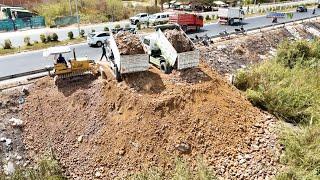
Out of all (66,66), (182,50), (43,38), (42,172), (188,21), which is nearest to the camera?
(42,172)

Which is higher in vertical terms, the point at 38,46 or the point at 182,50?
the point at 182,50

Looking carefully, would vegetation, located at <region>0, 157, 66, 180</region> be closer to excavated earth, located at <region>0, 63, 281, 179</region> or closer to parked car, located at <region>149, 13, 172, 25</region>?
excavated earth, located at <region>0, 63, 281, 179</region>

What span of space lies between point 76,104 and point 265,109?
9.78 m

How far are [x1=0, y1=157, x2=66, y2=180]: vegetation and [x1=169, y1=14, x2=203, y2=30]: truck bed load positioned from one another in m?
22.3

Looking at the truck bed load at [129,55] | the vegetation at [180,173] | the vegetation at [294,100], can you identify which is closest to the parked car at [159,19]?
the vegetation at [294,100]

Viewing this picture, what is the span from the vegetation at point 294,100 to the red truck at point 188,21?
1240 centimetres

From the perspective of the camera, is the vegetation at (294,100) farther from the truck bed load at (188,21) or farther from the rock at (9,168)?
the truck bed load at (188,21)

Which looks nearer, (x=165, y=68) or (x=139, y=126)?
(x=139, y=126)

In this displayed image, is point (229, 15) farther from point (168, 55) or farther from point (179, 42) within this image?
point (168, 55)

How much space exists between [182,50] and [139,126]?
17.8ft

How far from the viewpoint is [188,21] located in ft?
109

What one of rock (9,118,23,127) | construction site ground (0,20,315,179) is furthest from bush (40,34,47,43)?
rock (9,118,23,127)

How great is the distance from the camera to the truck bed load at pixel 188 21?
33.1 meters

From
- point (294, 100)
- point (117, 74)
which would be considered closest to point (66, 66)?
point (117, 74)
